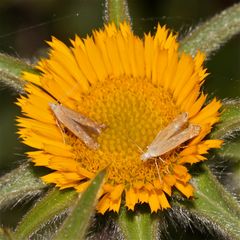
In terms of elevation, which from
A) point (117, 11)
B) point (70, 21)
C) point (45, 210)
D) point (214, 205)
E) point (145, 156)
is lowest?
point (214, 205)

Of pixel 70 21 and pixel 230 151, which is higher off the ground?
pixel 70 21

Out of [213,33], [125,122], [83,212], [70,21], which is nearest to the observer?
[83,212]

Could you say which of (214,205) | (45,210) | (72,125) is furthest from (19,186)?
(214,205)

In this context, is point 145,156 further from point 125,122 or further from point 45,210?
point 45,210

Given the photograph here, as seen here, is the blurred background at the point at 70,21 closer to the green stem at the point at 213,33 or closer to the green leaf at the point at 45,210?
the green stem at the point at 213,33

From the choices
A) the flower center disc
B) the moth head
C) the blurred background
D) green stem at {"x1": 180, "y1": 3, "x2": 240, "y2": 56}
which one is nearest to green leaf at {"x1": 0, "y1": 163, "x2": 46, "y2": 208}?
the flower center disc

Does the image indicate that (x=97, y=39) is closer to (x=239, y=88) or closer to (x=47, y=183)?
(x=47, y=183)

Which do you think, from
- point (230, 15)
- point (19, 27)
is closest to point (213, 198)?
point (230, 15)

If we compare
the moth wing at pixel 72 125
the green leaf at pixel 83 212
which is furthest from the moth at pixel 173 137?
the green leaf at pixel 83 212
